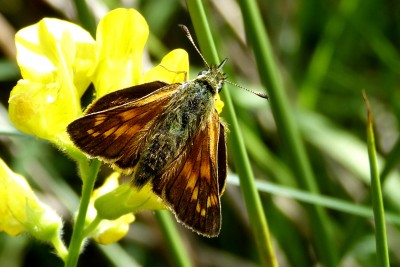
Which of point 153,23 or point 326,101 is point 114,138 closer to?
point 153,23

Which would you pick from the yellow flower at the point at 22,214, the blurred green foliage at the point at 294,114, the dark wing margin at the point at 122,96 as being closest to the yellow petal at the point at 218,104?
the dark wing margin at the point at 122,96

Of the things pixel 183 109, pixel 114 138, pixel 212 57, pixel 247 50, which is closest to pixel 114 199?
pixel 114 138

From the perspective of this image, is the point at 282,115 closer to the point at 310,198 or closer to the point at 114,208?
the point at 310,198

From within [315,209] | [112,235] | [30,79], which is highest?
[315,209]

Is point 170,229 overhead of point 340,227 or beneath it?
beneath

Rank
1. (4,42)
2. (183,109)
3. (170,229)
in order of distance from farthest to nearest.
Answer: (4,42) → (170,229) → (183,109)

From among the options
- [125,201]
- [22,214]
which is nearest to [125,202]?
[125,201]

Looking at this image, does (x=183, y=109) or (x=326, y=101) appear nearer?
(x=183, y=109)

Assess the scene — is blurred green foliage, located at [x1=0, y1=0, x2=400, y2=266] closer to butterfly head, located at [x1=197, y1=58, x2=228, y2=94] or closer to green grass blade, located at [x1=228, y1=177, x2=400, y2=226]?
green grass blade, located at [x1=228, y1=177, x2=400, y2=226]
